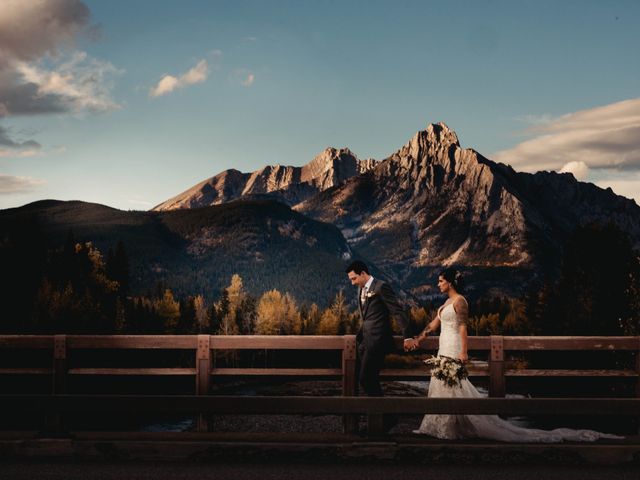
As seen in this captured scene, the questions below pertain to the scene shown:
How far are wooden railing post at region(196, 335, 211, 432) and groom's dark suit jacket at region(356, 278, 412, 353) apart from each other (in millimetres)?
2206

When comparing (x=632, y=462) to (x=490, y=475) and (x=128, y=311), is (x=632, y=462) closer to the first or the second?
(x=490, y=475)

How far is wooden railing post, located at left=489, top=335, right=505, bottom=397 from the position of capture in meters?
12.3

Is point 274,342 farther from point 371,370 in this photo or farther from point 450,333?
point 450,333

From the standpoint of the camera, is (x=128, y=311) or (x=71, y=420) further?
(x=128, y=311)

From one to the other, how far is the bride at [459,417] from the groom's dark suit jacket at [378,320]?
47 cm

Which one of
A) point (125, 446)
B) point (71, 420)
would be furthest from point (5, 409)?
point (71, 420)

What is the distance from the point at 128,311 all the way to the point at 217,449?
372ft

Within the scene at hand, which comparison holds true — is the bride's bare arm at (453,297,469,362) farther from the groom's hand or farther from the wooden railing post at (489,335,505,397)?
the wooden railing post at (489,335,505,397)

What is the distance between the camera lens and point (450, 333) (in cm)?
1184

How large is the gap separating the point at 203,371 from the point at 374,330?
264 cm

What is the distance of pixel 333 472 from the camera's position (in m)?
9.59

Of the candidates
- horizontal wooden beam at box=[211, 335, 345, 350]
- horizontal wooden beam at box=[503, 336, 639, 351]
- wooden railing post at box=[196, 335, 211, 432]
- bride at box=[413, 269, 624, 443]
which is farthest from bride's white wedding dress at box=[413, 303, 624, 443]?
wooden railing post at box=[196, 335, 211, 432]

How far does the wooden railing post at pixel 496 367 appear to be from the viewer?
12312mm

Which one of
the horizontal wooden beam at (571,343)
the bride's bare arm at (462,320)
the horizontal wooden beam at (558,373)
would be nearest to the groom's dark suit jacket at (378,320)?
the bride's bare arm at (462,320)
